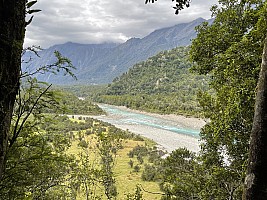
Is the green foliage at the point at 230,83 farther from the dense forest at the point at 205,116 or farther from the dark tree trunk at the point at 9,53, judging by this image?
the dark tree trunk at the point at 9,53

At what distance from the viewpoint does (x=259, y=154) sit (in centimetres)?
115

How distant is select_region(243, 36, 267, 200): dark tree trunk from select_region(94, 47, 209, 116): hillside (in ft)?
134

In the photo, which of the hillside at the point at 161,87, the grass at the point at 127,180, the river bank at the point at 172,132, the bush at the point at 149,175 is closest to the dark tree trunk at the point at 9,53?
the grass at the point at 127,180

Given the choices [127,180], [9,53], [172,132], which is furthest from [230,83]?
[172,132]

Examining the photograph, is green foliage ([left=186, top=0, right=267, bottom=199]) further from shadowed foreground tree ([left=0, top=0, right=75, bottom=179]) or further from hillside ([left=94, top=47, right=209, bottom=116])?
hillside ([left=94, top=47, right=209, bottom=116])

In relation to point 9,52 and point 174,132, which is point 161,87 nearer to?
point 174,132

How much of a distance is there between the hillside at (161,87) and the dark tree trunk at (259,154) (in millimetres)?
40715

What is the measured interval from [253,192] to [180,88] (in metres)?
64.4

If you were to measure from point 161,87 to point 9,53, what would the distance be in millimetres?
69548

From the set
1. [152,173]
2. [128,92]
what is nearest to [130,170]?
[152,173]

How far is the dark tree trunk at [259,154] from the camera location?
3.73 feet

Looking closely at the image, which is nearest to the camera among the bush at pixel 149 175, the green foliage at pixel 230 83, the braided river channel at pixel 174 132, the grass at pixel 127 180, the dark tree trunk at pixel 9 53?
the dark tree trunk at pixel 9 53

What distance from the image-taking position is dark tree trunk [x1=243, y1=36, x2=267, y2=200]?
1137mm

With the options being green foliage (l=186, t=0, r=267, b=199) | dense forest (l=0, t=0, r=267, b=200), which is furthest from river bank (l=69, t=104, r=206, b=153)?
green foliage (l=186, t=0, r=267, b=199)
